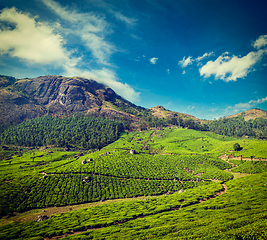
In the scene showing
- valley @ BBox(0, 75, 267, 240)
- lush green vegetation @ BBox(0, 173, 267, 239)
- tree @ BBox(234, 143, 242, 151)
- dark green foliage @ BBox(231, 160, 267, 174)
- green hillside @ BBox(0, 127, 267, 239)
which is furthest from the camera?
tree @ BBox(234, 143, 242, 151)

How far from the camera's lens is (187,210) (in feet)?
175

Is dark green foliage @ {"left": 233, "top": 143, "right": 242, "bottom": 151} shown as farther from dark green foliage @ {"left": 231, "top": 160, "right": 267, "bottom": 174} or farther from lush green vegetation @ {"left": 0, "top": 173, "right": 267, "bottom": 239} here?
lush green vegetation @ {"left": 0, "top": 173, "right": 267, "bottom": 239}

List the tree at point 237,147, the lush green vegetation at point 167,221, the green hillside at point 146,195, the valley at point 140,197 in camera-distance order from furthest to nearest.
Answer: the tree at point 237,147 → the valley at point 140,197 → the green hillside at point 146,195 → the lush green vegetation at point 167,221

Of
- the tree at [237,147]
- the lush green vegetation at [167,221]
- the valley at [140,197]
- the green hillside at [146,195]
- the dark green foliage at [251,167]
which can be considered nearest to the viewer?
the lush green vegetation at [167,221]

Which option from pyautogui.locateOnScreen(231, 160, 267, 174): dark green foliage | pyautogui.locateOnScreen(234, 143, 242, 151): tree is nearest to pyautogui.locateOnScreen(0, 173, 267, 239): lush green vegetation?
pyautogui.locateOnScreen(231, 160, 267, 174): dark green foliage

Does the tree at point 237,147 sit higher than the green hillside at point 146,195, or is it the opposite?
the tree at point 237,147

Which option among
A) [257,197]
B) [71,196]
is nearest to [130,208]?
[71,196]

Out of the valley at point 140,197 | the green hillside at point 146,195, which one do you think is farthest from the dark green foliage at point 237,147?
the green hillside at point 146,195

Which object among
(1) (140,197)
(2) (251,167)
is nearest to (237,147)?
(2) (251,167)

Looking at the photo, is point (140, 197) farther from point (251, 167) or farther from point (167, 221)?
point (251, 167)

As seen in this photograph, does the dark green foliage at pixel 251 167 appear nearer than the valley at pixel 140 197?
No

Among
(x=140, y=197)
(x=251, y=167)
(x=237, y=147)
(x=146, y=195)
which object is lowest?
(x=140, y=197)

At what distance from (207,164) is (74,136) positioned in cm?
16573

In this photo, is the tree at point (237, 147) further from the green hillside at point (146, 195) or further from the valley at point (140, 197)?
the green hillside at point (146, 195)
